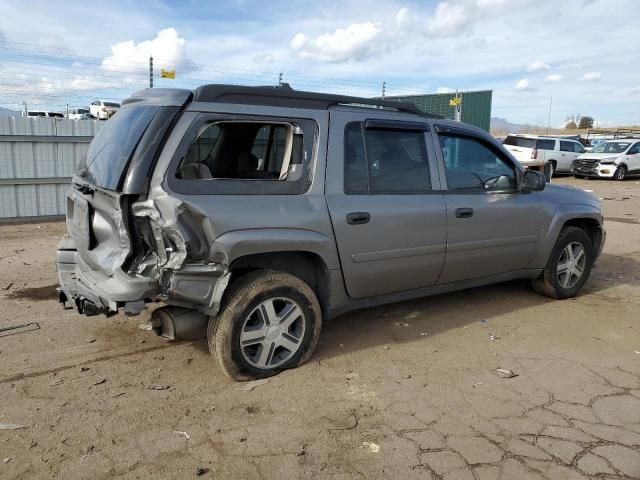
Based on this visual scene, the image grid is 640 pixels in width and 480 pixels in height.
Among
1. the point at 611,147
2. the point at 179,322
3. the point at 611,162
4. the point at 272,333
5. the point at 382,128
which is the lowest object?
the point at 272,333

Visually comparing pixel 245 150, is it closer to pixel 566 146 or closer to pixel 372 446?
pixel 372 446

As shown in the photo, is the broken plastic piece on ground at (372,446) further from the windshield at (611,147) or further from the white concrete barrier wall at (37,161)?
the windshield at (611,147)

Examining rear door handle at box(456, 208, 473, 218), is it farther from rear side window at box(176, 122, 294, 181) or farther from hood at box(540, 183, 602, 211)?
rear side window at box(176, 122, 294, 181)

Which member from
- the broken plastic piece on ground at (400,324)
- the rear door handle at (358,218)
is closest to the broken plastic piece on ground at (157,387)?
the rear door handle at (358,218)

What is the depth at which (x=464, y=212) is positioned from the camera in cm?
453

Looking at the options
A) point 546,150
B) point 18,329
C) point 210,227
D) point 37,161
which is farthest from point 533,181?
point 546,150

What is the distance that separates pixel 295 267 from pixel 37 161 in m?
7.68

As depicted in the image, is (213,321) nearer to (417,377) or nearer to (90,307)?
(90,307)

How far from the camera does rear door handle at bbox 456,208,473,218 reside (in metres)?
4.49

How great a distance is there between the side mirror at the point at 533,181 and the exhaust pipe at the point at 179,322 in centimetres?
321

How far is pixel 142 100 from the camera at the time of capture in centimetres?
371

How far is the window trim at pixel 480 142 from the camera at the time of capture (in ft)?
14.8

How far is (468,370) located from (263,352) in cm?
152

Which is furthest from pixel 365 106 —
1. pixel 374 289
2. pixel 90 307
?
pixel 90 307
